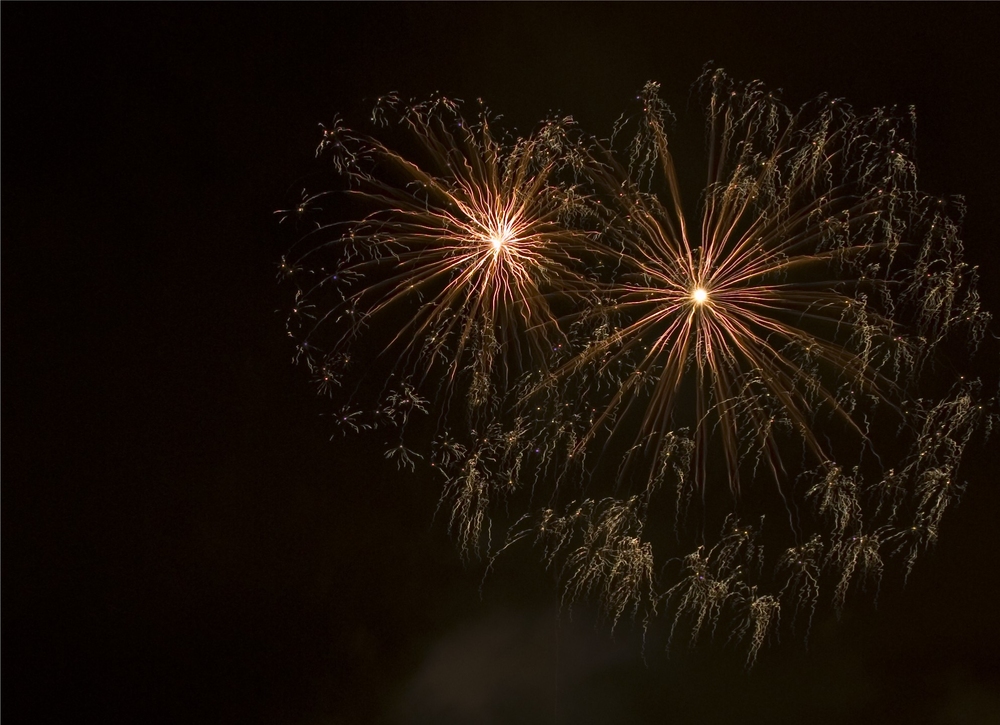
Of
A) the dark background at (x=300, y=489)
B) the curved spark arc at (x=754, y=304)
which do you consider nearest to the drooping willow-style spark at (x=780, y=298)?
the curved spark arc at (x=754, y=304)

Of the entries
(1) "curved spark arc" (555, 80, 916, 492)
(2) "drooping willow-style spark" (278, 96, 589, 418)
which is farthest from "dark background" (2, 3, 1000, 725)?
(1) "curved spark arc" (555, 80, 916, 492)

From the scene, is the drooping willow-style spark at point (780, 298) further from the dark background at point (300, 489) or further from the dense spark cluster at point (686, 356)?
the dark background at point (300, 489)

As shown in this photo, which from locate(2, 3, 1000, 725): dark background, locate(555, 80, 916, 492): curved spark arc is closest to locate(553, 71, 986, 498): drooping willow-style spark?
locate(555, 80, 916, 492): curved spark arc

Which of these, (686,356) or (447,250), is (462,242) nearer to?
(447,250)

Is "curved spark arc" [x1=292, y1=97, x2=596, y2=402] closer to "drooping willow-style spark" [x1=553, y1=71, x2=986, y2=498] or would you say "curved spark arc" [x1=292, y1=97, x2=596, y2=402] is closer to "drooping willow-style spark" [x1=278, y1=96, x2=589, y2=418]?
"drooping willow-style spark" [x1=278, y1=96, x2=589, y2=418]
